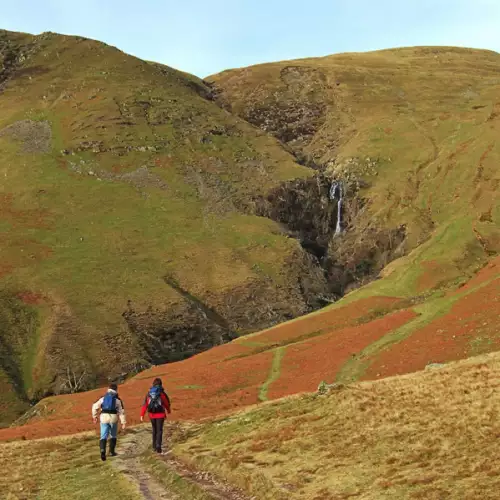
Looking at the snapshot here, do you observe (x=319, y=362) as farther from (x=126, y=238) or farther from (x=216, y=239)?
(x=126, y=238)

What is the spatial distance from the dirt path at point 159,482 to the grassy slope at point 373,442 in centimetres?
59

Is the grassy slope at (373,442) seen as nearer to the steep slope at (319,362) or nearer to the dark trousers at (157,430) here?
the dark trousers at (157,430)

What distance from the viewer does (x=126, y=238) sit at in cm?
13800

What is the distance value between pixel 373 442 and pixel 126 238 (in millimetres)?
118464

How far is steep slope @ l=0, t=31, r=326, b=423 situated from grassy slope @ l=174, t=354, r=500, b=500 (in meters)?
74.7

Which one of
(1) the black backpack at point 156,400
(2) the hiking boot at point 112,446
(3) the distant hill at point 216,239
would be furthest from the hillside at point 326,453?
(3) the distant hill at point 216,239

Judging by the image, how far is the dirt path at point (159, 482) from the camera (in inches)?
871

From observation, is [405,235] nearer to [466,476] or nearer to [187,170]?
[187,170]

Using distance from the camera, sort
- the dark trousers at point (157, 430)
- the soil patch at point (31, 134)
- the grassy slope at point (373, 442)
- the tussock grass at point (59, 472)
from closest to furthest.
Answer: the grassy slope at point (373, 442) → the tussock grass at point (59, 472) → the dark trousers at point (157, 430) → the soil patch at point (31, 134)

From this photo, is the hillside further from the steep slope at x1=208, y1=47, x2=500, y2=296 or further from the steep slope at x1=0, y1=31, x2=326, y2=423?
the steep slope at x1=208, y1=47, x2=500, y2=296

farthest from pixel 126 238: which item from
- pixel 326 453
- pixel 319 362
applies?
pixel 326 453

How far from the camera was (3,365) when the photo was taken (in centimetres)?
10294

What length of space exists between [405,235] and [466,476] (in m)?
129

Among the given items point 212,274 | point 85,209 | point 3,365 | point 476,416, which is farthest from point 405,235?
point 476,416
